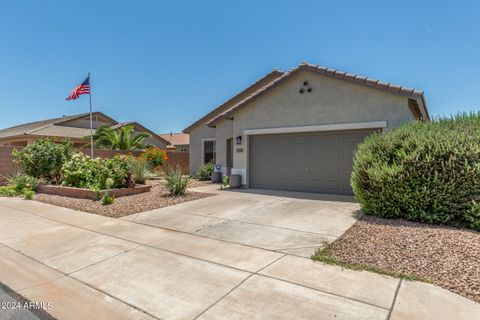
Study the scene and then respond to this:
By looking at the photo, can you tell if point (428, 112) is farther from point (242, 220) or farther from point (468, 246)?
point (242, 220)

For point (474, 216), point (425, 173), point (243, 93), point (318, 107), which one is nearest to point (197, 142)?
point (243, 93)

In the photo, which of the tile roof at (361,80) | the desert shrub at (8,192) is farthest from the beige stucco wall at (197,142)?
the desert shrub at (8,192)

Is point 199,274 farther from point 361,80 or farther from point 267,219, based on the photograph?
point 361,80

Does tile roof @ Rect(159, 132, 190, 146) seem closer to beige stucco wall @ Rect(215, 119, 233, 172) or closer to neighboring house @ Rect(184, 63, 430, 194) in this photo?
beige stucco wall @ Rect(215, 119, 233, 172)

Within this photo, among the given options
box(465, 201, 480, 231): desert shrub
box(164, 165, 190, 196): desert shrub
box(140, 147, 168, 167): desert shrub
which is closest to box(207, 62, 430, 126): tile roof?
box(465, 201, 480, 231): desert shrub

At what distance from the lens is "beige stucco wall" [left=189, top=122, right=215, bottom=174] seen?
19500mm

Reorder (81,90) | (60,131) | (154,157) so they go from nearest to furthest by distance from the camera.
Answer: (81,90)
(154,157)
(60,131)

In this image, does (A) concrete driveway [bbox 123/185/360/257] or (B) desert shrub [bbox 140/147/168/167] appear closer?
(A) concrete driveway [bbox 123/185/360/257]

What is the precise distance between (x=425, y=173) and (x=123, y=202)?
29.0ft

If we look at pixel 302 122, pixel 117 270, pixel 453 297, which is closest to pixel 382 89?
pixel 302 122

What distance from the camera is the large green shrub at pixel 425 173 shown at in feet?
19.1

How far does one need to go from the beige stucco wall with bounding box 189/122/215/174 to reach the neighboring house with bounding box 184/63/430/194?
6.88m

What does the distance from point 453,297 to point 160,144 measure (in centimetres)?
3062

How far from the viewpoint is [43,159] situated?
12406 millimetres
